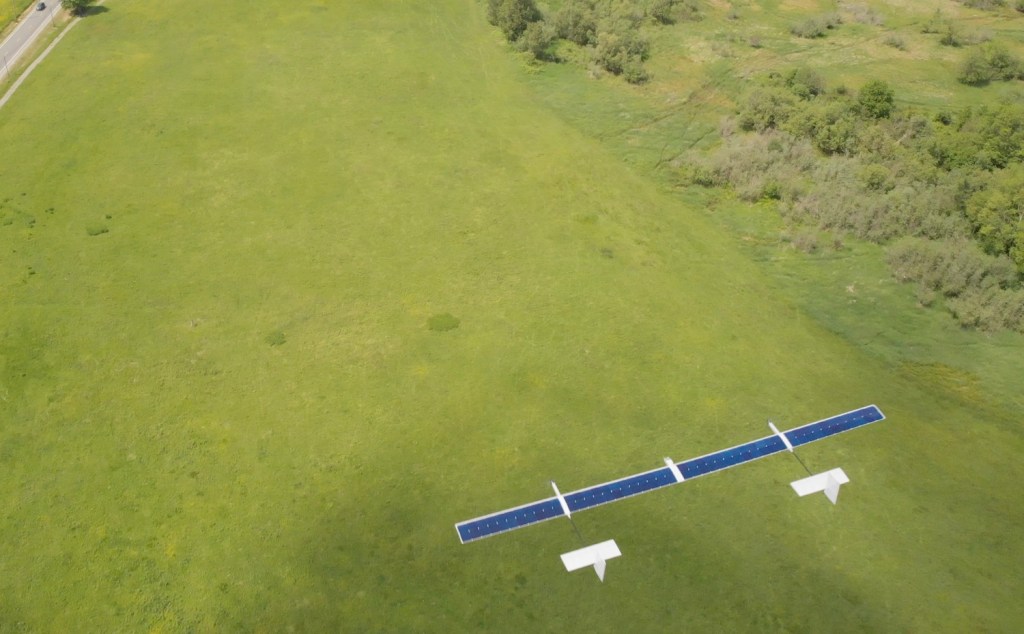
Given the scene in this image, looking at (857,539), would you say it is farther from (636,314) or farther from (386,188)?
(386,188)

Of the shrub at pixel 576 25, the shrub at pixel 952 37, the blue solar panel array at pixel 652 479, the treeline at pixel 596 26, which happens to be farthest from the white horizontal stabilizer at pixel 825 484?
the shrub at pixel 952 37

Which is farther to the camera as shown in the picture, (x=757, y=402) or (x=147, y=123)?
(x=147, y=123)

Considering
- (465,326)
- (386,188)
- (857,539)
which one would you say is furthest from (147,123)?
(857,539)

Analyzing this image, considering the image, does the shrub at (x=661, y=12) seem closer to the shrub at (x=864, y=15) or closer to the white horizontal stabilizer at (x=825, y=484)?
the shrub at (x=864, y=15)

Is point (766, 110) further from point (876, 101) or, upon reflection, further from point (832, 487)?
point (832, 487)

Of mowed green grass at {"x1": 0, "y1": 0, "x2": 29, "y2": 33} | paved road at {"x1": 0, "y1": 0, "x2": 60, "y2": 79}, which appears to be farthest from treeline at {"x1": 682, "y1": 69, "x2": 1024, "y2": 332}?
mowed green grass at {"x1": 0, "y1": 0, "x2": 29, "y2": 33}
